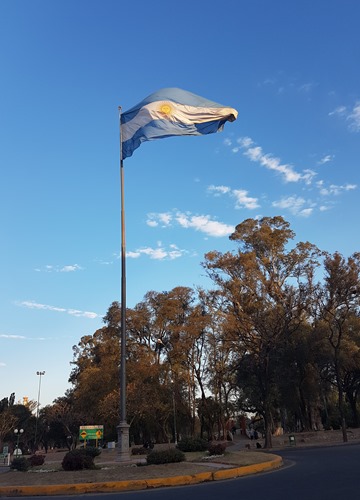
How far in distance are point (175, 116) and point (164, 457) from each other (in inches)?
507

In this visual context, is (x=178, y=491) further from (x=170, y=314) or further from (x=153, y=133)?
(x=170, y=314)

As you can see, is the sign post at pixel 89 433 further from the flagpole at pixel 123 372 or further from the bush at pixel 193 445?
the flagpole at pixel 123 372

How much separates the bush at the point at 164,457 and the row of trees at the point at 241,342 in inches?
751

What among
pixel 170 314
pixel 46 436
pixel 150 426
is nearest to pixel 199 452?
pixel 170 314

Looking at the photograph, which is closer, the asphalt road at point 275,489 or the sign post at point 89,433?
the asphalt road at point 275,489

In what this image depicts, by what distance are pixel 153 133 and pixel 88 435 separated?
24.7 m

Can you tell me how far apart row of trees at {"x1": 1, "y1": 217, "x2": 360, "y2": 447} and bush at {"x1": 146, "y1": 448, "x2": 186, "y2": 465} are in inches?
751

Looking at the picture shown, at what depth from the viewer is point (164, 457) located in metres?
14.9

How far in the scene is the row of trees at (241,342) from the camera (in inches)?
1485

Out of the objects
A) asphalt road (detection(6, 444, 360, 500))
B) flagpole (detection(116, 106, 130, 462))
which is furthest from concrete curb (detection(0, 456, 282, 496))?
flagpole (detection(116, 106, 130, 462))

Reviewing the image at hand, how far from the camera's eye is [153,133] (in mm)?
19172

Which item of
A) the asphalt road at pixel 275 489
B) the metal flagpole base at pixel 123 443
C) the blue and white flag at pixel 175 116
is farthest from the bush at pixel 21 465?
the blue and white flag at pixel 175 116

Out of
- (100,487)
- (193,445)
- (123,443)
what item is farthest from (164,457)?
(193,445)

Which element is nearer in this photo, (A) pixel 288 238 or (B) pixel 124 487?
(B) pixel 124 487
